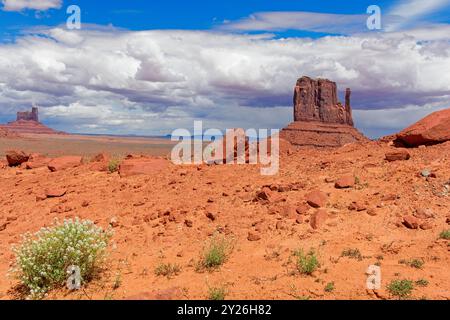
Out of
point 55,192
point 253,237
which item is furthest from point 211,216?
point 55,192

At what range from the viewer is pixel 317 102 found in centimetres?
11550

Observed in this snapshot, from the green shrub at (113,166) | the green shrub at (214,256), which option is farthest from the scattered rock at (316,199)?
the green shrub at (113,166)

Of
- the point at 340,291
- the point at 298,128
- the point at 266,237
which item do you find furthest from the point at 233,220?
the point at 298,128

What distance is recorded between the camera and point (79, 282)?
23.6 ft

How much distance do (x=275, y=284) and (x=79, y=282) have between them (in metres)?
3.24

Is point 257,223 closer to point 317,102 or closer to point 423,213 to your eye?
point 423,213

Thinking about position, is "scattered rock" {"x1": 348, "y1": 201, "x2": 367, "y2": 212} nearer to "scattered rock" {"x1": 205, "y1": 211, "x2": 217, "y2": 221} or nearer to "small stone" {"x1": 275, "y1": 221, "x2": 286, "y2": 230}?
"small stone" {"x1": 275, "y1": 221, "x2": 286, "y2": 230}

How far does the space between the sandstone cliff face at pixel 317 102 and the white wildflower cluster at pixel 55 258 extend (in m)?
110

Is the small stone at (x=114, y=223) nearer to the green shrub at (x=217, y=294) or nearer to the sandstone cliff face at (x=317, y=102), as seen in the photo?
the green shrub at (x=217, y=294)

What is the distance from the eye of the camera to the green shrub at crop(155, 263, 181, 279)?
25.2 feet

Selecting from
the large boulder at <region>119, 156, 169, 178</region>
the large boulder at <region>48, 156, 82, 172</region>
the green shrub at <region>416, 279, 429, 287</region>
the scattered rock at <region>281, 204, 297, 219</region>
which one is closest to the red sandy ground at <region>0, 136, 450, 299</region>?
the scattered rock at <region>281, 204, 297, 219</region>

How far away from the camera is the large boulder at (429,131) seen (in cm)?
1305
